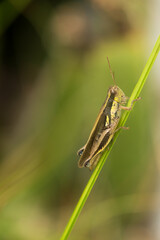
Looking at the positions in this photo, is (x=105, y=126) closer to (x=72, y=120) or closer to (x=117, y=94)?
(x=117, y=94)

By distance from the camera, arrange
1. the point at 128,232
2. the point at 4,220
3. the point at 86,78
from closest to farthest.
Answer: the point at 4,220 → the point at 86,78 → the point at 128,232

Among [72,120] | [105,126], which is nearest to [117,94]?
[105,126]

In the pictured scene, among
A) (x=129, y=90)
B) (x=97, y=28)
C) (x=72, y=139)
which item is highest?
(x=97, y=28)

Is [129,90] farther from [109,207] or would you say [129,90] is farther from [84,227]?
[84,227]

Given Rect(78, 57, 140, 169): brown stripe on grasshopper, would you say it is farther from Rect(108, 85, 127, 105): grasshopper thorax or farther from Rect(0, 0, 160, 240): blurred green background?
Rect(0, 0, 160, 240): blurred green background

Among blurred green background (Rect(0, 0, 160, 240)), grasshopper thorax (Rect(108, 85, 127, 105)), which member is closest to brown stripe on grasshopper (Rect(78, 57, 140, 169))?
grasshopper thorax (Rect(108, 85, 127, 105))

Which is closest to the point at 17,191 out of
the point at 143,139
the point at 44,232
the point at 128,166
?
the point at 44,232

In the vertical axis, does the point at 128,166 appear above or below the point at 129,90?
below

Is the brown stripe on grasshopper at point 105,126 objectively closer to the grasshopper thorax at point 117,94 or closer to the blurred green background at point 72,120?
the grasshopper thorax at point 117,94
